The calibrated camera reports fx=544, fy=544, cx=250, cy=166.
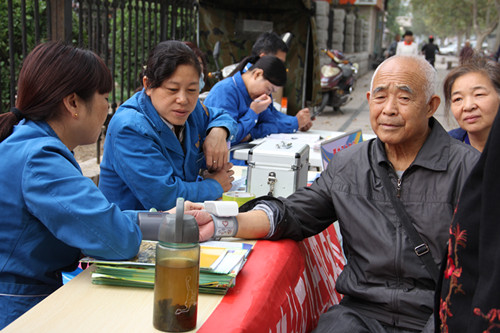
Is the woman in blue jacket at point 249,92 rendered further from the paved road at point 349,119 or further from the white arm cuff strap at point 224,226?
the paved road at point 349,119

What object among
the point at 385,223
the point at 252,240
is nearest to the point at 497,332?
the point at 385,223

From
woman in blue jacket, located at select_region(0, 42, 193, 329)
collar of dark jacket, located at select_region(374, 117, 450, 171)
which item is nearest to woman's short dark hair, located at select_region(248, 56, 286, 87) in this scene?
collar of dark jacket, located at select_region(374, 117, 450, 171)

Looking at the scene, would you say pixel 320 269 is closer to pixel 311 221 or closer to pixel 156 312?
pixel 311 221

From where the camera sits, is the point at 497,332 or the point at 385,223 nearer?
the point at 497,332

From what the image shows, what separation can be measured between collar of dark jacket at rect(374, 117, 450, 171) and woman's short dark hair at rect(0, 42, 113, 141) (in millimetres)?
1221

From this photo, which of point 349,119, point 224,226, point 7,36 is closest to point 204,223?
point 224,226

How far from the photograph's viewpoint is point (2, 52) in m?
5.11

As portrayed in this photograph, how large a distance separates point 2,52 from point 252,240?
3.95 metres

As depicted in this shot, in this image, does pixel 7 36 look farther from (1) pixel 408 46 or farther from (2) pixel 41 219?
(1) pixel 408 46

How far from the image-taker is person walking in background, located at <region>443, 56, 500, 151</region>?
10.8ft

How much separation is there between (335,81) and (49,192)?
11.5 m

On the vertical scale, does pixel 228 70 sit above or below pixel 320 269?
above

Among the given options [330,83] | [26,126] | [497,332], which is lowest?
[330,83]

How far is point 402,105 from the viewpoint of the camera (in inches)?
89.1
